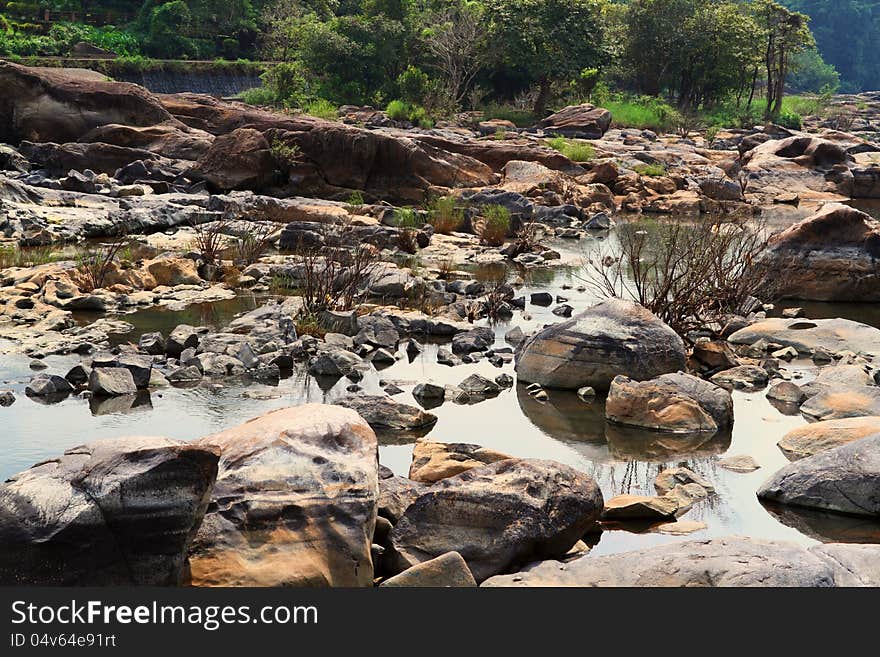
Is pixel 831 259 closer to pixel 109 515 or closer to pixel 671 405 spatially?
pixel 671 405

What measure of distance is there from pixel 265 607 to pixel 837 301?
10446 mm

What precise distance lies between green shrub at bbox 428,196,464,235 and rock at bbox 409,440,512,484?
11.0 meters

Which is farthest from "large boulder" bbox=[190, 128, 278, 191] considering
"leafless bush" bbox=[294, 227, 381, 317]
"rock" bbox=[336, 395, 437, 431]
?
"rock" bbox=[336, 395, 437, 431]

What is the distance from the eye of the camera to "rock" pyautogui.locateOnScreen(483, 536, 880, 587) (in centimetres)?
405

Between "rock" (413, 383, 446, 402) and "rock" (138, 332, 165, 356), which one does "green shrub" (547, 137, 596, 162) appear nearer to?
"rock" (138, 332, 165, 356)

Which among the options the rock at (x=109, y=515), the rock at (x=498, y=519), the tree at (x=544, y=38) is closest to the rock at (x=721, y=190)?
the tree at (x=544, y=38)

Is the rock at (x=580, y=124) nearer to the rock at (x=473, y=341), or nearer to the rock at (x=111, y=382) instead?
the rock at (x=473, y=341)

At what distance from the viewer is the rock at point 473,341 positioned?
29.7 feet

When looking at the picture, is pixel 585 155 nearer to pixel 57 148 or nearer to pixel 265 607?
pixel 57 148

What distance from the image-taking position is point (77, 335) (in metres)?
8.99

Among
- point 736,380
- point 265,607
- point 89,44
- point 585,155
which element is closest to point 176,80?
point 89,44

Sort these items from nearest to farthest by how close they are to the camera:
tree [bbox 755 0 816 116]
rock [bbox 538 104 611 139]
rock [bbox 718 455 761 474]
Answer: rock [bbox 718 455 761 474] → rock [bbox 538 104 611 139] → tree [bbox 755 0 816 116]

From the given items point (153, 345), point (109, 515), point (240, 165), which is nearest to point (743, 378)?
point (153, 345)

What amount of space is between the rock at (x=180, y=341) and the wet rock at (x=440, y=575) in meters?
4.81
